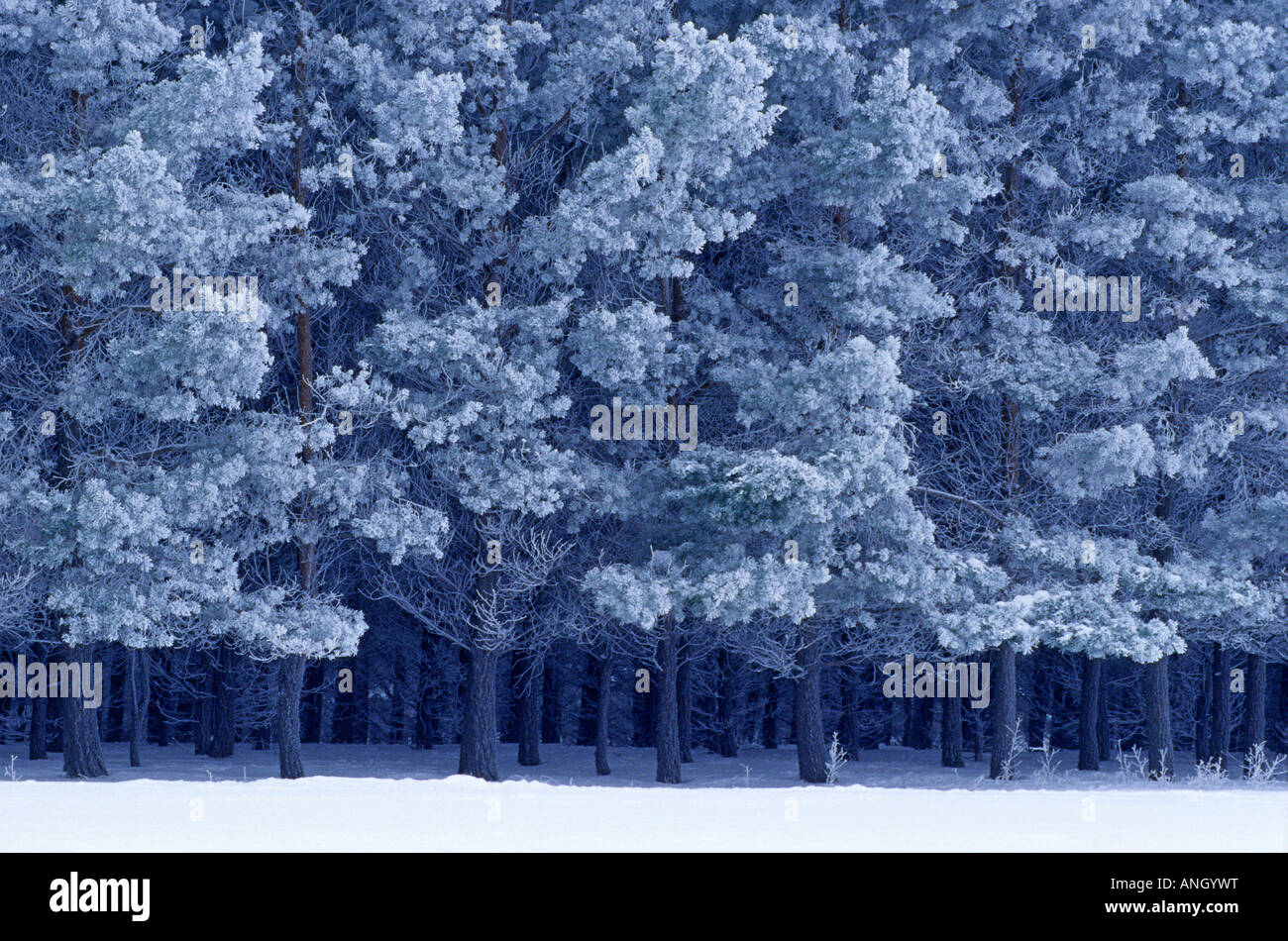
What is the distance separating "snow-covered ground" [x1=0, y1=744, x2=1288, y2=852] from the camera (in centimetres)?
1113

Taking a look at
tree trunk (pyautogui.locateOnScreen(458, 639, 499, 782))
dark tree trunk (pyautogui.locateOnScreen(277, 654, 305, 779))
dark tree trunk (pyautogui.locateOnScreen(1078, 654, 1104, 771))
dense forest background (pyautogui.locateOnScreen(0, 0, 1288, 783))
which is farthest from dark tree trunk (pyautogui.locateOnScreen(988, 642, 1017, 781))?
dark tree trunk (pyautogui.locateOnScreen(277, 654, 305, 779))

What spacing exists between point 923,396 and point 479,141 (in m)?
8.40

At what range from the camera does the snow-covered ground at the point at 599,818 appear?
11.1 meters

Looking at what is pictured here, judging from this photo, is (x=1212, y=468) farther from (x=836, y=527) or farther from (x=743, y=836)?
(x=743, y=836)

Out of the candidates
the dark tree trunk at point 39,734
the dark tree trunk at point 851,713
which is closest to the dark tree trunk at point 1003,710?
the dark tree trunk at point 851,713

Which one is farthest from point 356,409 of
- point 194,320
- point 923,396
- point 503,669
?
point 503,669

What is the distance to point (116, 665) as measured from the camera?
120 ft

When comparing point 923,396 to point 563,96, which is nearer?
point 563,96

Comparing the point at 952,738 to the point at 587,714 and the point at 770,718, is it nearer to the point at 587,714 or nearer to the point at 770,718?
the point at 770,718

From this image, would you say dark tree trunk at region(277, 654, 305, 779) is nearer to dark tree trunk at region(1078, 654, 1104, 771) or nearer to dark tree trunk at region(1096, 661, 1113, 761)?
dark tree trunk at region(1078, 654, 1104, 771)

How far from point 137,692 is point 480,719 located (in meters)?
11.3

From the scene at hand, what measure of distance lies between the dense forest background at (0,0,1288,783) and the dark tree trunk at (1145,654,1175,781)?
0.99m

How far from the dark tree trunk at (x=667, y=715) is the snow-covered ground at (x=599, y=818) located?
7456mm

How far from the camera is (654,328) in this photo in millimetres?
22172
